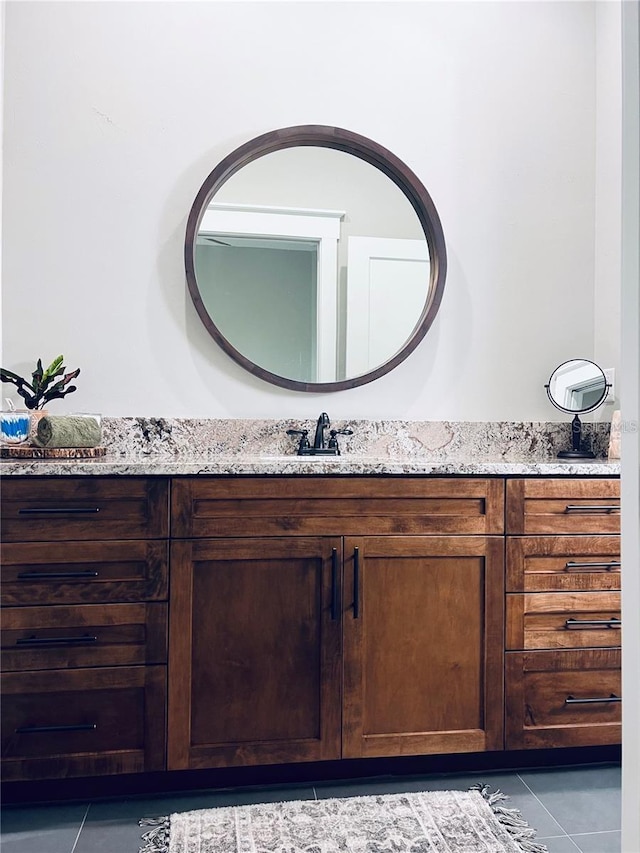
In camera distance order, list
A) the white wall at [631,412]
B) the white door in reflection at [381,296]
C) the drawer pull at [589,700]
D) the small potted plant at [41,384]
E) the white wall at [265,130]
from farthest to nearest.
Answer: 1. the white door in reflection at [381,296]
2. the white wall at [265,130]
3. the small potted plant at [41,384]
4. the drawer pull at [589,700]
5. the white wall at [631,412]

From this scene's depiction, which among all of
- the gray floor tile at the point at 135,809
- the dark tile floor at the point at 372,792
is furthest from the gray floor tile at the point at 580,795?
the gray floor tile at the point at 135,809

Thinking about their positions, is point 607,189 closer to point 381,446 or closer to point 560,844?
point 381,446

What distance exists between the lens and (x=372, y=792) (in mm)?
1867

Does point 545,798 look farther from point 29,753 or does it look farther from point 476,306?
point 476,306

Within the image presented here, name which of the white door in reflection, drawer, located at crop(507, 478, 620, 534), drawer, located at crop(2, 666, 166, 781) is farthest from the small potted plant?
drawer, located at crop(507, 478, 620, 534)

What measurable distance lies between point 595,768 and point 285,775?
2.91ft

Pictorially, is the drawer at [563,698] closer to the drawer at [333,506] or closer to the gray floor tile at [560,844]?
the gray floor tile at [560,844]

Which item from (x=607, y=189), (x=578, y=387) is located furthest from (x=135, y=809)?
(x=607, y=189)

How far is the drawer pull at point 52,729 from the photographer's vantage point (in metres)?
1.74

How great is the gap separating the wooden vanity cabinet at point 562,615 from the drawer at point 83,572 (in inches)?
38.1

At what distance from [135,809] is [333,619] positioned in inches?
26.6

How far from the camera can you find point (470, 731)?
75.5 inches

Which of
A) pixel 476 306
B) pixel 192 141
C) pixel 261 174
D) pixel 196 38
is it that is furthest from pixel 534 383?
pixel 196 38

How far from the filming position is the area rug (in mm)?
1607
